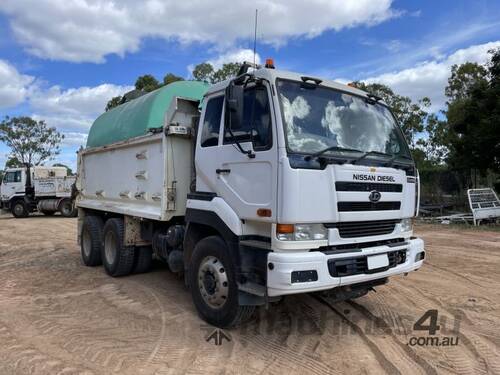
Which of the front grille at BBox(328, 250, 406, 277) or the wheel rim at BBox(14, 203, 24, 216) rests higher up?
the front grille at BBox(328, 250, 406, 277)

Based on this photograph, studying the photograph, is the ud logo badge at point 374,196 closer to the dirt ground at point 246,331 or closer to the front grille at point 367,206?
the front grille at point 367,206

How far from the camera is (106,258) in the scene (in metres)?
8.01

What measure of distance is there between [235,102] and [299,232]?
1.41 meters

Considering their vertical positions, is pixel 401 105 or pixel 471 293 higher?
pixel 401 105

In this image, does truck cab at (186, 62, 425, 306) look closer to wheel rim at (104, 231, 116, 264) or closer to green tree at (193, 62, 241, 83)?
wheel rim at (104, 231, 116, 264)

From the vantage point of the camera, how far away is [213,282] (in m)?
4.88

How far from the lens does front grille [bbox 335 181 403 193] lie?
4.23 m

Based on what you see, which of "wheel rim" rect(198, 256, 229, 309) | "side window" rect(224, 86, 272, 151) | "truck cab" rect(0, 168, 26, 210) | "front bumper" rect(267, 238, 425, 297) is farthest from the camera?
"truck cab" rect(0, 168, 26, 210)

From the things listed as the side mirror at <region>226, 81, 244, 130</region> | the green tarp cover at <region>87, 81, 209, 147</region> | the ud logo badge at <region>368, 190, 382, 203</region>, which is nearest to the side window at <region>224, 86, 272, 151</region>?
the side mirror at <region>226, 81, 244, 130</region>

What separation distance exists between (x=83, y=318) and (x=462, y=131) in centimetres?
1898

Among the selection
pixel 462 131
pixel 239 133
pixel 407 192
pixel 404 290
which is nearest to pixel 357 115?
pixel 407 192

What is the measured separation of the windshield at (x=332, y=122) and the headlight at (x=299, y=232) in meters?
0.70

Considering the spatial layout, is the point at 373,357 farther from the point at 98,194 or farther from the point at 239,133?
the point at 98,194

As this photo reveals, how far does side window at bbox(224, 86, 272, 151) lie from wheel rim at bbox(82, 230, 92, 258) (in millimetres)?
5496
